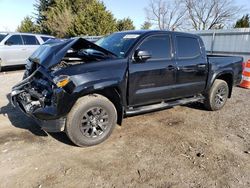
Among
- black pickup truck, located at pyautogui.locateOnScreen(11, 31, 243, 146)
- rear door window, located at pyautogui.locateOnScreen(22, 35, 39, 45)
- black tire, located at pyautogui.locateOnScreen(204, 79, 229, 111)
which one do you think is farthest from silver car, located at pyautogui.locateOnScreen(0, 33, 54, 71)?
black tire, located at pyautogui.locateOnScreen(204, 79, 229, 111)

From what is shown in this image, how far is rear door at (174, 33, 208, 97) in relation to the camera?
5327mm

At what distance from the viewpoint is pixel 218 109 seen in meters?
6.46

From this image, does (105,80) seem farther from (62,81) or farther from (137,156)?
(137,156)

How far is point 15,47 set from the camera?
40.3 ft

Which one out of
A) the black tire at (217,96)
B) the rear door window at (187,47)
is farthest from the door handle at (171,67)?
the black tire at (217,96)

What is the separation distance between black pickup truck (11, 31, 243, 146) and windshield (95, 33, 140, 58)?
0.02 meters

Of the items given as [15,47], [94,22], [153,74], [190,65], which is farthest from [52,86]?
[94,22]

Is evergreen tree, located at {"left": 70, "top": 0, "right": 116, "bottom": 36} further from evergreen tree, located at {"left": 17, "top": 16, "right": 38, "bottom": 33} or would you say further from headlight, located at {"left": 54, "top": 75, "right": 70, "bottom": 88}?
headlight, located at {"left": 54, "top": 75, "right": 70, "bottom": 88}

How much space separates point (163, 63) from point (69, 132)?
215 centimetres

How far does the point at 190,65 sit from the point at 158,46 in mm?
906

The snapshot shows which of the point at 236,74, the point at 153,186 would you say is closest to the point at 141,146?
the point at 153,186

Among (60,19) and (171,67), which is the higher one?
(60,19)

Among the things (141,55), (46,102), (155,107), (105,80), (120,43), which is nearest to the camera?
(46,102)

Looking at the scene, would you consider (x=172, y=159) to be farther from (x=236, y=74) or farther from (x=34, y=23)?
(x=34, y=23)
